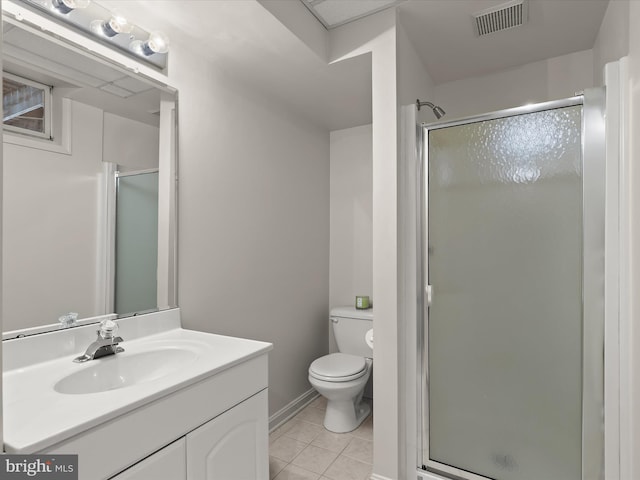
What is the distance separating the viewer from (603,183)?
149 centimetres

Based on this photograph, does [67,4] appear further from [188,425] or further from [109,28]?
[188,425]

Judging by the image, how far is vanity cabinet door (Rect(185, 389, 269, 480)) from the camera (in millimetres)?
1138

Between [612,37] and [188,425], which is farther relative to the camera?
[612,37]

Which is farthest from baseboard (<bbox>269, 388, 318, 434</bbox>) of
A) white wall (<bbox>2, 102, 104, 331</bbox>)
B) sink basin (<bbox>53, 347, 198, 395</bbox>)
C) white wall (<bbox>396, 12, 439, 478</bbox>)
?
white wall (<bbox>2, 102, 104, 331</bbox>)

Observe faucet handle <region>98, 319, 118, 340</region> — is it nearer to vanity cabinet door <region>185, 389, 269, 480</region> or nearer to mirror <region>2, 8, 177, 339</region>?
mirror <region>2, 8, 177, 339</region>

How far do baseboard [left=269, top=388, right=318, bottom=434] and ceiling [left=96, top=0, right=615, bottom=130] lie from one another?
2.12m

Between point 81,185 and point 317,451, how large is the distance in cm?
187

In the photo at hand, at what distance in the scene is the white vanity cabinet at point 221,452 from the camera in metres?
1.02

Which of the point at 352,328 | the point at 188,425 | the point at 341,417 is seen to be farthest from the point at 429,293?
the point at 188,425

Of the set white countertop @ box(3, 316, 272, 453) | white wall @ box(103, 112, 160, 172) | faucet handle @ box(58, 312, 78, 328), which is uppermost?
white wall @ box(103, 112, 160, 172)

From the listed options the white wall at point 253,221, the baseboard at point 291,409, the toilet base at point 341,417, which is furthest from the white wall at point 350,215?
the toilet base at point 341,417

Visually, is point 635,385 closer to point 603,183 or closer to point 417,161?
point 603,183

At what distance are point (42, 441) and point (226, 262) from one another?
51.5 inches

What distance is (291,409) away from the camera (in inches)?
99.3
